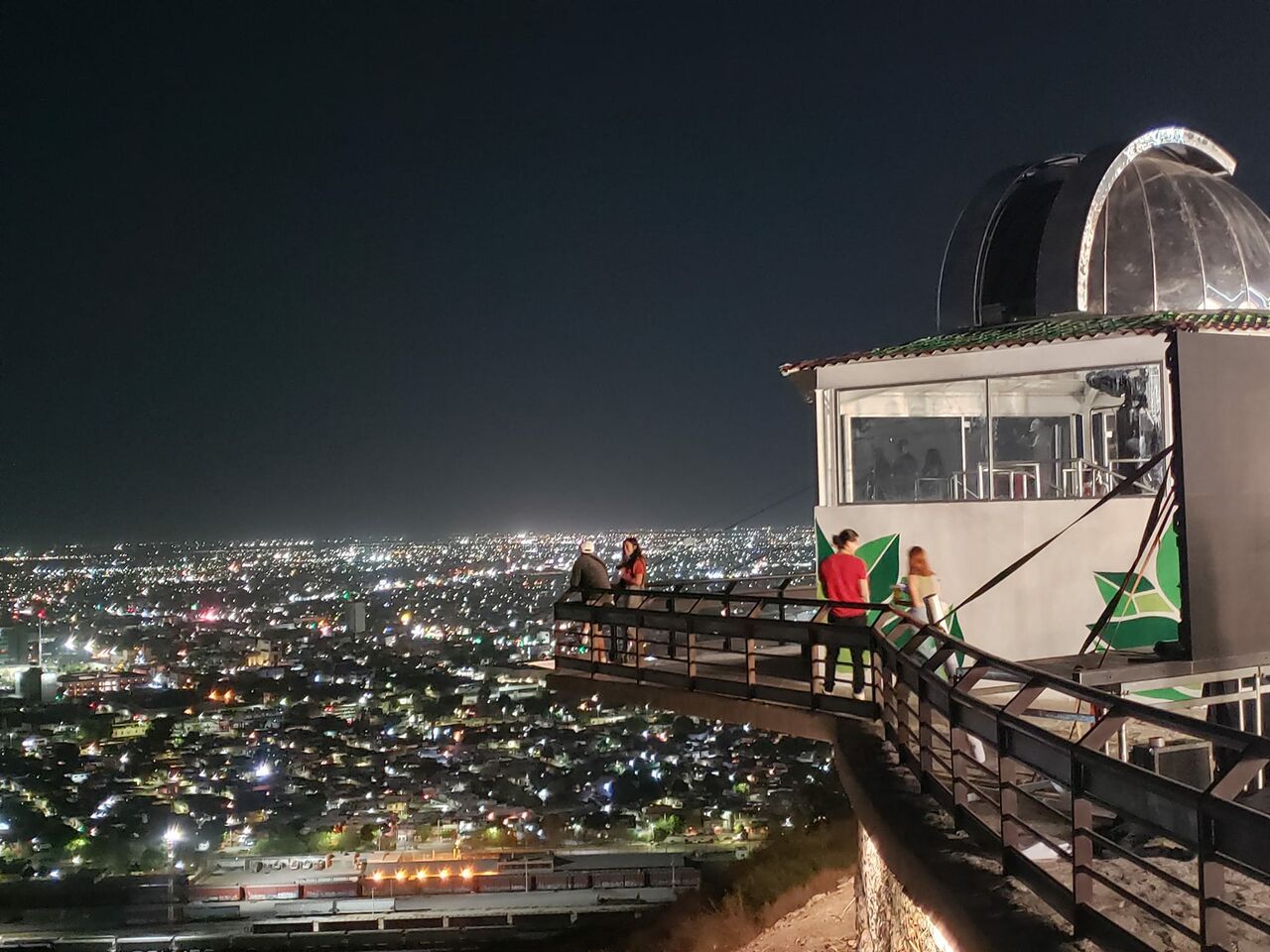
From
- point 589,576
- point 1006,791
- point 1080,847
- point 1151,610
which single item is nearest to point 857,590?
point 1151,610

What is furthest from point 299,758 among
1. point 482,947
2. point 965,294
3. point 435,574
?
point 435,574

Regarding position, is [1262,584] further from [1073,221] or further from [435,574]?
[435,574]

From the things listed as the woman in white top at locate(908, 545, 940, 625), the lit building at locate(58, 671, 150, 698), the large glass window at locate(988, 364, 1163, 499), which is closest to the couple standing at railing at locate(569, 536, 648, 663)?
the woman in white top at locate(908, 545, 940, 625)

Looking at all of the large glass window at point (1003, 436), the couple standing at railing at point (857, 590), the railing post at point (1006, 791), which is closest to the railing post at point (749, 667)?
the couple standing at railing at point (857, 590)

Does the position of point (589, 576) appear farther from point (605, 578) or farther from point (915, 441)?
point (915, 441)

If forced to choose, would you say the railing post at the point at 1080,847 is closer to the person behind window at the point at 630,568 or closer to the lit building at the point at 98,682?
the person behind window at the point at 630,568
